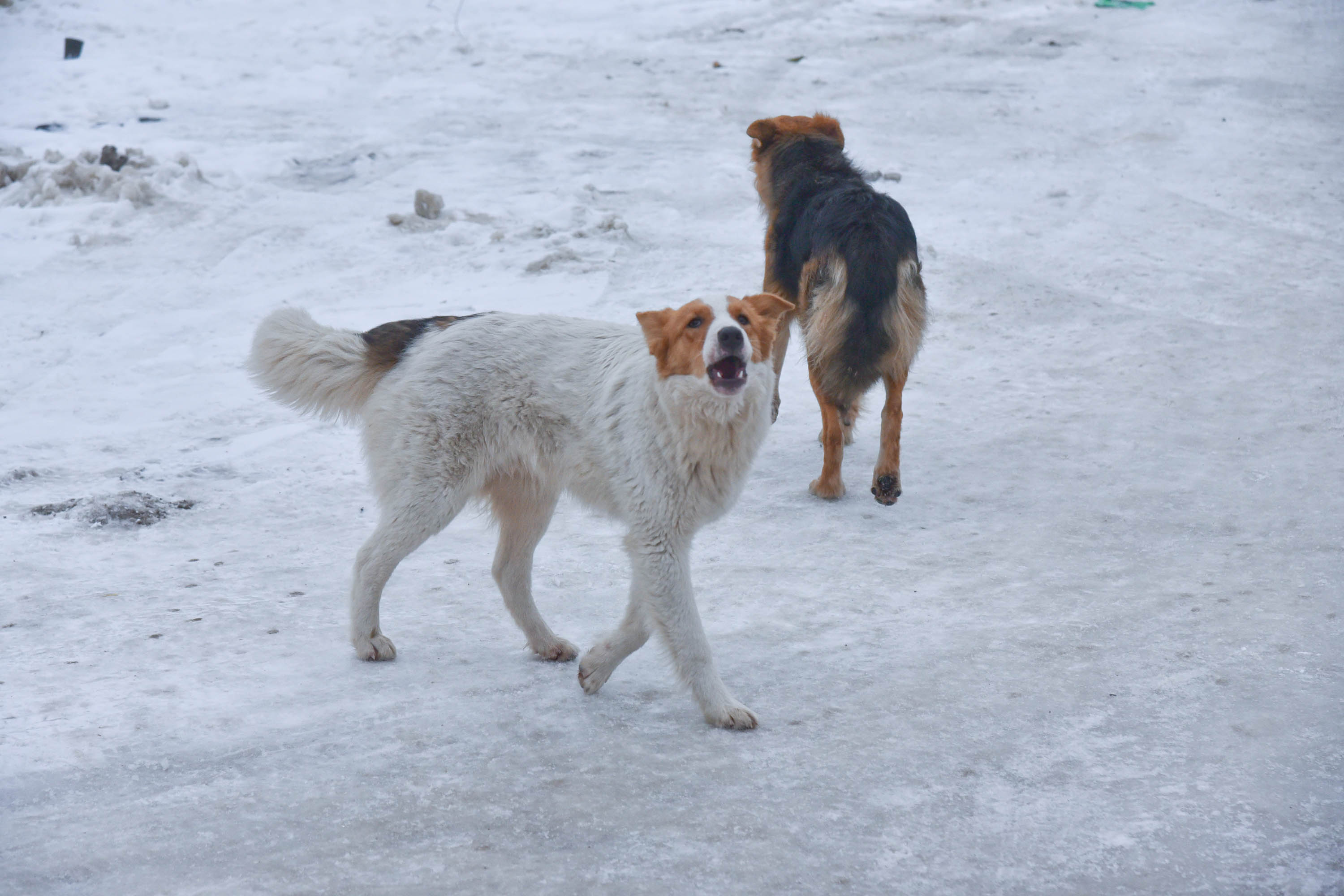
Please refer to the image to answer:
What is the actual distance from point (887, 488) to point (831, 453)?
1.20 feet

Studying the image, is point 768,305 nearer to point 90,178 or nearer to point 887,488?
point 887,488

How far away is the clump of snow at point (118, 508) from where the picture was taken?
546cm

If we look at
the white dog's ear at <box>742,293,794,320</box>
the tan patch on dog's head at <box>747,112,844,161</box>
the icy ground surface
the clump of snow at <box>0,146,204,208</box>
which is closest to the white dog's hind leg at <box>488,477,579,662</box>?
the icy ground surface

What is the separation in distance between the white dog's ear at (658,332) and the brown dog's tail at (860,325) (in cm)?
221

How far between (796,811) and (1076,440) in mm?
4193

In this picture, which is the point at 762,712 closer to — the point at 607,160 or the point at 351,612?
the point at 351,612

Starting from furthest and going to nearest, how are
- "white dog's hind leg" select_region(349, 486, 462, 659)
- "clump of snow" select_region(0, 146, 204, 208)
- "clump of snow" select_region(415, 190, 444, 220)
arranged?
1. "clump of snow" select_region(415, 190, 444, 220)
2. "clump of snow" select_region(0, 146, 204, 208)
3. "white dog's hind leg" select_region(349, 486, 462, 659)

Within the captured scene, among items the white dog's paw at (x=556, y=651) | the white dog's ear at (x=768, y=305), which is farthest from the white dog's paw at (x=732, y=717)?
the white dog's ear at (x=768, y=305)

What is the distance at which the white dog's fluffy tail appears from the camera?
4469 millimetres

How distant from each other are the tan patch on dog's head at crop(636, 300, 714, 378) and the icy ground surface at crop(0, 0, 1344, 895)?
1226 millimetres

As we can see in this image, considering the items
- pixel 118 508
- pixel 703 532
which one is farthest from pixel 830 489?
pixel 118 508

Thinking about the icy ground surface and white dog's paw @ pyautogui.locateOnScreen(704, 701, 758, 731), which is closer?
the icy ground surface

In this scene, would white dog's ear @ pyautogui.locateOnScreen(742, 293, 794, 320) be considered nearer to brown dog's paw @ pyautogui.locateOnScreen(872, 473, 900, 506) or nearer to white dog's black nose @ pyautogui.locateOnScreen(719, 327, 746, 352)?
white dog's black nose @ pyautogui.locateOnScreen(719, 327, 746, 352)

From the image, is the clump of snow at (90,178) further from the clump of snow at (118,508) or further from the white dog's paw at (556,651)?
the white dog's paw at (556,651)
